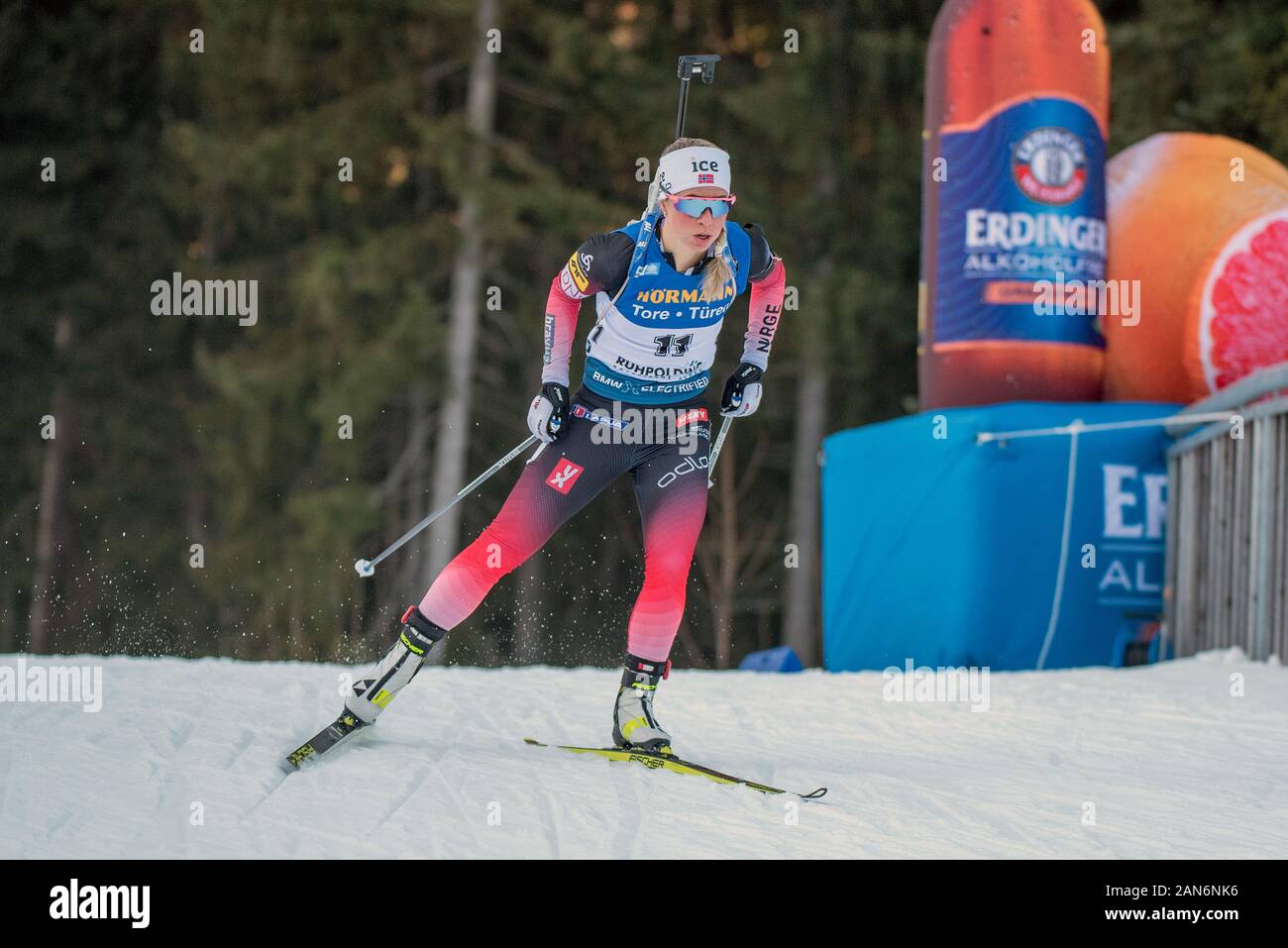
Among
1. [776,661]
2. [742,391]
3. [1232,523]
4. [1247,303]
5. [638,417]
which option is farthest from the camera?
[776,661]

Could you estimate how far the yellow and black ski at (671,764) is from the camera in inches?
160

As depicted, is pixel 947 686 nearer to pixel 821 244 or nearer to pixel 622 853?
pixel 622 853

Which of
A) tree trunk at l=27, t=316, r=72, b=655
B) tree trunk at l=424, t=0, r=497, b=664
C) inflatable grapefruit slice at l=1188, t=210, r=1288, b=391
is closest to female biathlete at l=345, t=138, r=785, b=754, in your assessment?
inflatable grapefruit slice at l=1188, t=210, r=1288, b=391

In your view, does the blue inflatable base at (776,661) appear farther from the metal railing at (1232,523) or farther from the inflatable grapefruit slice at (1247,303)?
the inflatable grapefruit slice at (1247,303)

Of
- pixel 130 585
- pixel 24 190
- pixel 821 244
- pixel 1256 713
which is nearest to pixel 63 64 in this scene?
pixel 24 190

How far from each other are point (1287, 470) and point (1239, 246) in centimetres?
150

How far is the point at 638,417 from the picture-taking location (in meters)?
4.56

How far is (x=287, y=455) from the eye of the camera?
17125mm

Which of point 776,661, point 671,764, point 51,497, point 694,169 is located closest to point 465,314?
point 776,661

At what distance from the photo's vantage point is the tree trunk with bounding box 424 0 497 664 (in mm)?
14359

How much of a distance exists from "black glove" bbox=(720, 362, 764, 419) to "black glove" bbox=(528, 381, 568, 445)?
531mm

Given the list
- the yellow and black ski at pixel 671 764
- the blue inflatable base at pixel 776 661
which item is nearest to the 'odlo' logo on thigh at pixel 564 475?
the yellow and black ski at pixel 671 764

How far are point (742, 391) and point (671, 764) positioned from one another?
3.90 feet

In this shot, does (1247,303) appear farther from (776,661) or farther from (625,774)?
(625,774)
